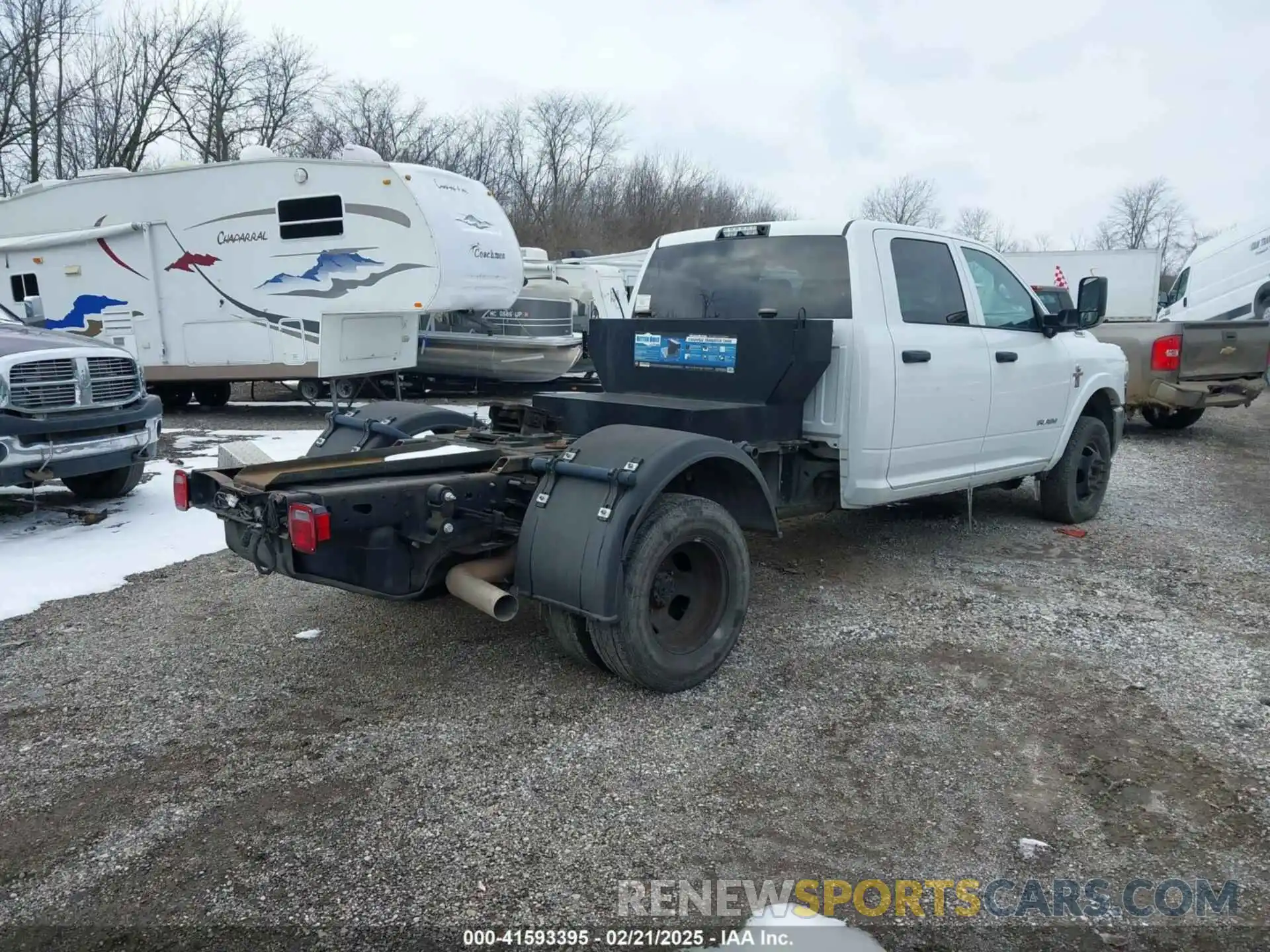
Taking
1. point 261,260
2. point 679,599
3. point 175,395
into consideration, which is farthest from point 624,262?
point 679,599

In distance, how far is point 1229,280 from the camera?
17.9 m

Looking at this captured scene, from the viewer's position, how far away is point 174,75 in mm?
28500

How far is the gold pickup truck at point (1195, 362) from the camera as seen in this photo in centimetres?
1117

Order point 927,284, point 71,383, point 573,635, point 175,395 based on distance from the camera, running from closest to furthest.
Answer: point 573,635 → point 927,284 → point 71,383 → point 175,395

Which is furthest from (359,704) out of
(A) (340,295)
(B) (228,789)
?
(A) (340,295)

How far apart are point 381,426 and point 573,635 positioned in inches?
73.5

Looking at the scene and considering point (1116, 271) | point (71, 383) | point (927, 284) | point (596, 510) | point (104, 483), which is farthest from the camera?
point (1116, 271)

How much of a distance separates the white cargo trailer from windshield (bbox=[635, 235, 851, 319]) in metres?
20.3

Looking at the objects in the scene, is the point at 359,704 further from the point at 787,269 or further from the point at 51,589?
the point at 787,269

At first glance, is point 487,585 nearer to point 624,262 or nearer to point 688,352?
point 688,352

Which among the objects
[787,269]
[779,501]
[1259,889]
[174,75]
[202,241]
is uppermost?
[174,75]

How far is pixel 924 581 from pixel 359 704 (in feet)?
11.3

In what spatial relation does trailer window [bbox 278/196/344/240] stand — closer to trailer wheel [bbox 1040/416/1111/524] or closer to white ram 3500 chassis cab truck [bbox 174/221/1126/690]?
white ram 3500 chassis cab truck [bbox 174/221/1126/690]

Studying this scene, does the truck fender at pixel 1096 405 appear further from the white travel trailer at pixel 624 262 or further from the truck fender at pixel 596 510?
the white travel trailer at pixel 624 262
